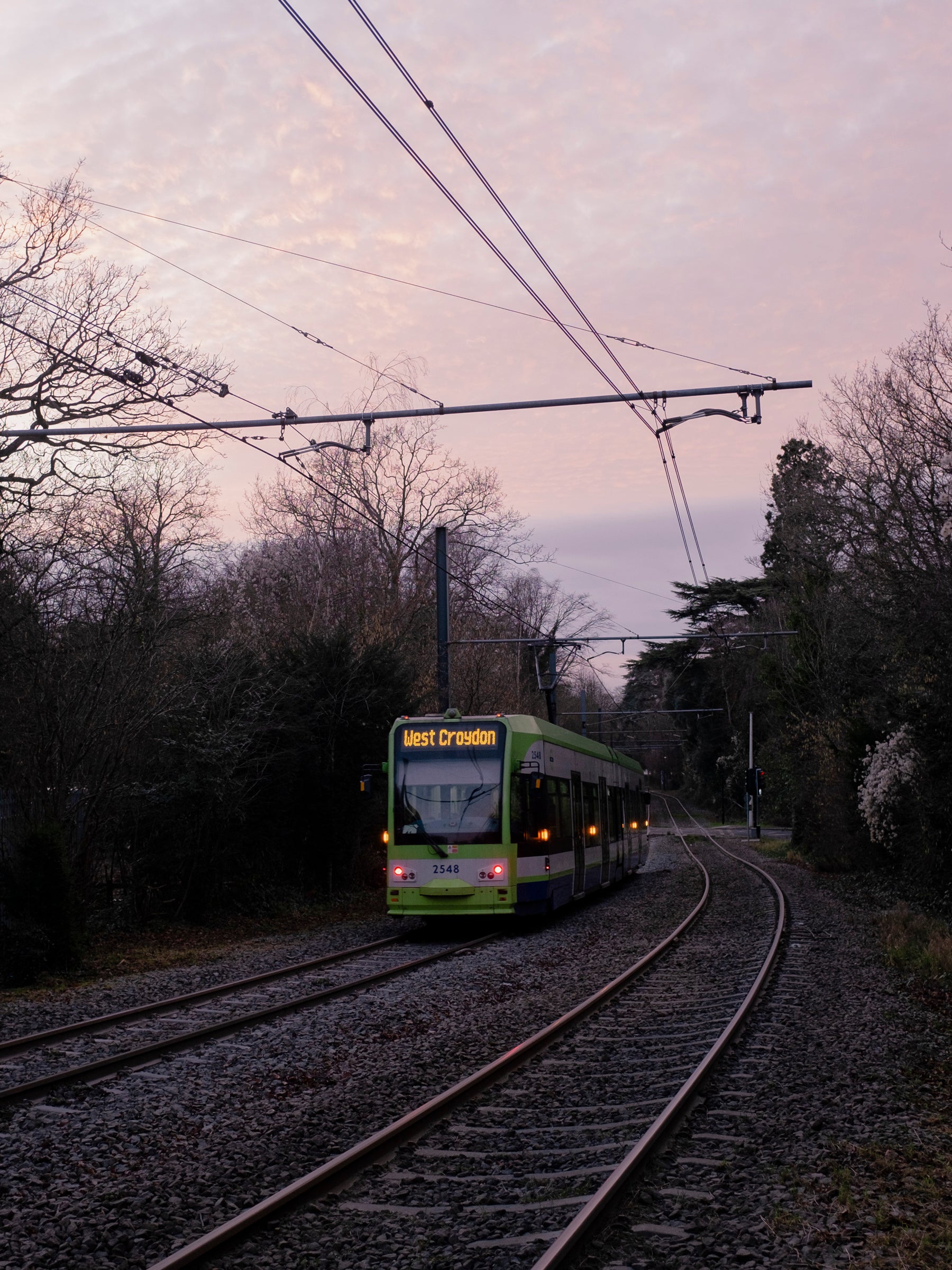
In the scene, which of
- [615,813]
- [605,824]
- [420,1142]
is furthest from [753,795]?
[420,1142]

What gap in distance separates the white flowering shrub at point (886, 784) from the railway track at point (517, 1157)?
14065mm

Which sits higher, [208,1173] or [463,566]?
[463,566]

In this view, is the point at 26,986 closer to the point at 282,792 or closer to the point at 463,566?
the point at 282,792

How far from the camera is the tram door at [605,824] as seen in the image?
79.0 ft

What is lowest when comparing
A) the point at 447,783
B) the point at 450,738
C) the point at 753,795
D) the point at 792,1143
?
the point at 792,1143

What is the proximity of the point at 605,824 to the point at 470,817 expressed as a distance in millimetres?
8100

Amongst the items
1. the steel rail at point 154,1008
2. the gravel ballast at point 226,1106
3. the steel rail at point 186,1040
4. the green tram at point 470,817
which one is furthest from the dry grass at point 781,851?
the gravel ballast at point 226,1106

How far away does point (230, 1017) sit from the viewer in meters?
10.5

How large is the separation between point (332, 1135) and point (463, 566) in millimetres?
35219

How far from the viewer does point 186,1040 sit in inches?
365


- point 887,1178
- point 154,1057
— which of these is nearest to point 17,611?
point 154,1057

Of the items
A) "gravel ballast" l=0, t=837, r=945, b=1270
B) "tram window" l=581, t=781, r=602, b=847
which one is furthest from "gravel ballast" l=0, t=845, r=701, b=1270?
"tram window" l=581, t=781, r=602, b=847

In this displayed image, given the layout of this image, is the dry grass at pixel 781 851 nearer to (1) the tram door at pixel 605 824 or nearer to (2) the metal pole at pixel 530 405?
(1) the tram door at pixel 605 824

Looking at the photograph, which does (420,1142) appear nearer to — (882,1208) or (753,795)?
(882,1208)
